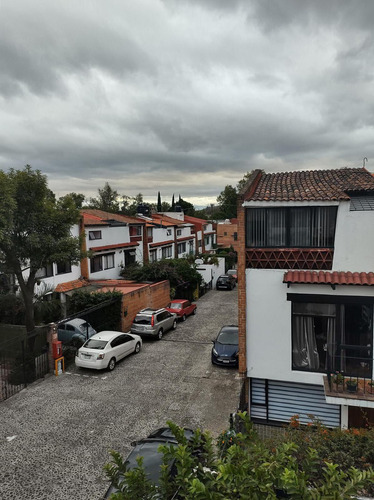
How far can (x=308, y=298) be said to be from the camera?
10062mm

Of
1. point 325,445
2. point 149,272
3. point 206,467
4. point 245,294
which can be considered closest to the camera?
point 206,467

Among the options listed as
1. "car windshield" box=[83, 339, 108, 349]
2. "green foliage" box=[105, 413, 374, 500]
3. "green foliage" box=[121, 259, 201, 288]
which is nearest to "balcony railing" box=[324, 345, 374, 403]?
"green foliage" box=[105, 413, 374, 500]

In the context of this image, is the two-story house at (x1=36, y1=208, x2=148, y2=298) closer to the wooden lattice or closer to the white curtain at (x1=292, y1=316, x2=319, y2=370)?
the wooden lattice

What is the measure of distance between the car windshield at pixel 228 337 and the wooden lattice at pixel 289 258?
632 cm

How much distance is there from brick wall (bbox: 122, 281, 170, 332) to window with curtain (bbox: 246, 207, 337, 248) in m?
11.3

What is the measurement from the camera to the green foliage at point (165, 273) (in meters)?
27.1

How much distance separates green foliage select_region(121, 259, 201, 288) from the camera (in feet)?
88.9

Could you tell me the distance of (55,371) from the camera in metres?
14.3

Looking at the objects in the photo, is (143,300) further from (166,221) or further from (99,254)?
(166,221)

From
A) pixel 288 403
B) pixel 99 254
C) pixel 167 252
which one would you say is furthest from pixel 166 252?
pixel 288 403

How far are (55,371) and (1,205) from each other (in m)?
7.40

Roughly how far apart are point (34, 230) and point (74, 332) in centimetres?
552

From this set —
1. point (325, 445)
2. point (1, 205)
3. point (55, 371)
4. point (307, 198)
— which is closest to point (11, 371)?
point (55, 371)

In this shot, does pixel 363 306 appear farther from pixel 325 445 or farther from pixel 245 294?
pixel 325 445
